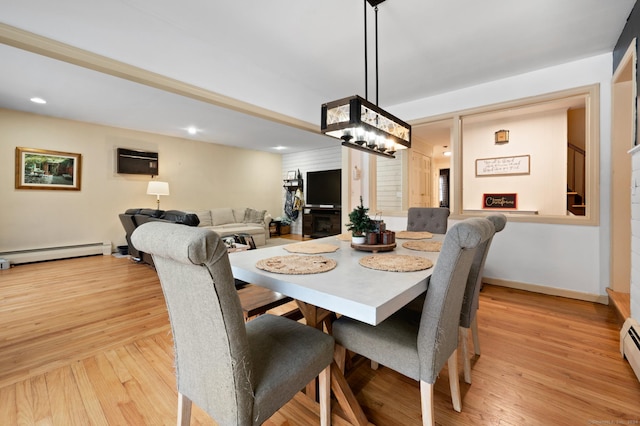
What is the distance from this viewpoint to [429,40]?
2.58 m

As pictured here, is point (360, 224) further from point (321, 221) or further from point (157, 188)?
point (321, 221)

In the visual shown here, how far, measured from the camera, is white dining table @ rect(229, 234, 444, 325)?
95 cm

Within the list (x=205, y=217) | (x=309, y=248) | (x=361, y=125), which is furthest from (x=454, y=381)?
(x=205, y=217)

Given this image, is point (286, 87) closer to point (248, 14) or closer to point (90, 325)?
Answer: point (248, 14)

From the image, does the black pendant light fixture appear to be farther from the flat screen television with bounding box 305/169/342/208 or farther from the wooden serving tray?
the flat screen television with bounding box 305/169/342/208

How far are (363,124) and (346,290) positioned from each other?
1.15 meters

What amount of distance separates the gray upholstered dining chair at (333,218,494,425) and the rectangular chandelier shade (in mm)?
988

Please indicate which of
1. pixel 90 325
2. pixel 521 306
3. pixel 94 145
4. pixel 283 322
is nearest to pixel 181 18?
pixel 283 322

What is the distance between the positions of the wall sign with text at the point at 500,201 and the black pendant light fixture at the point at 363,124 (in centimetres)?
381

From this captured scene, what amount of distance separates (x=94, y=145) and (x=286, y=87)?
4348 millimetres

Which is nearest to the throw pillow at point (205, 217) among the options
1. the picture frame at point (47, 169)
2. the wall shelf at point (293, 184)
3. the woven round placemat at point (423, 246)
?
the picture frame at point (47, 169)

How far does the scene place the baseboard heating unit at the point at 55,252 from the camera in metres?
4.49

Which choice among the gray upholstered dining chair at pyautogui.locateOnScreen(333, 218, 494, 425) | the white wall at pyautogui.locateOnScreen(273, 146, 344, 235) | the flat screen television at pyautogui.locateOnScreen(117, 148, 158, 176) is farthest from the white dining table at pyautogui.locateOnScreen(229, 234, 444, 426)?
the white wall at pyautogui.locateOnScreen(273, 146, 344, 235)

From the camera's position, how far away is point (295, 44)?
8.58ft
